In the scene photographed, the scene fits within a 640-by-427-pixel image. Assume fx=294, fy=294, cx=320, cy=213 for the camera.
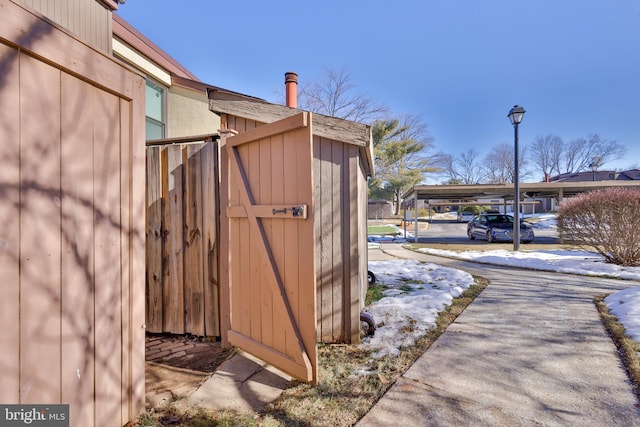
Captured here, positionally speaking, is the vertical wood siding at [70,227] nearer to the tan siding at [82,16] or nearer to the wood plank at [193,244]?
the wood plank at [193,244]

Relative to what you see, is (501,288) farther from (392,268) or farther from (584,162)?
(584,162)

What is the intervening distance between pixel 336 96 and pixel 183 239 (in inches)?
784

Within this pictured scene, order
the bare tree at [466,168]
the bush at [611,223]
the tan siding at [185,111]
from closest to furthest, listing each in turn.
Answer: the bush at [611,223], the tan siding at [185,111], the bare tree at [466,168]

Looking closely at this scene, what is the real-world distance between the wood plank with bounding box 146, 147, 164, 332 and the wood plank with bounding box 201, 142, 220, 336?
495 mm

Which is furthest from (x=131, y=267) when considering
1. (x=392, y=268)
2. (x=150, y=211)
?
(x=392, y=268)

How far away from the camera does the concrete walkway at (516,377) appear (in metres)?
1.67

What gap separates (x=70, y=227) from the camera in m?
1.37

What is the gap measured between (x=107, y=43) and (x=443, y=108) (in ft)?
111

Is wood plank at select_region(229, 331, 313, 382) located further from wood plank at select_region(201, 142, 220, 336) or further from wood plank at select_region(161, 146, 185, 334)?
wood plank at select_region(161, 146, 185, 334)

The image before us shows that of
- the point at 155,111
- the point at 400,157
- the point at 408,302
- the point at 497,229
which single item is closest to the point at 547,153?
the point at 400,157

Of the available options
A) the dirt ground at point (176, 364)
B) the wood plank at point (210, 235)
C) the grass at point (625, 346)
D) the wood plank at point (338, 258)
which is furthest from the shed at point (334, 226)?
the grass at point (625, 346)

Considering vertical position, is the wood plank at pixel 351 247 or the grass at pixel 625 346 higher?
the wood plank at pixel 351 247

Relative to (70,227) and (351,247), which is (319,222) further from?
(70,227)

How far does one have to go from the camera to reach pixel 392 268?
6430 mm
